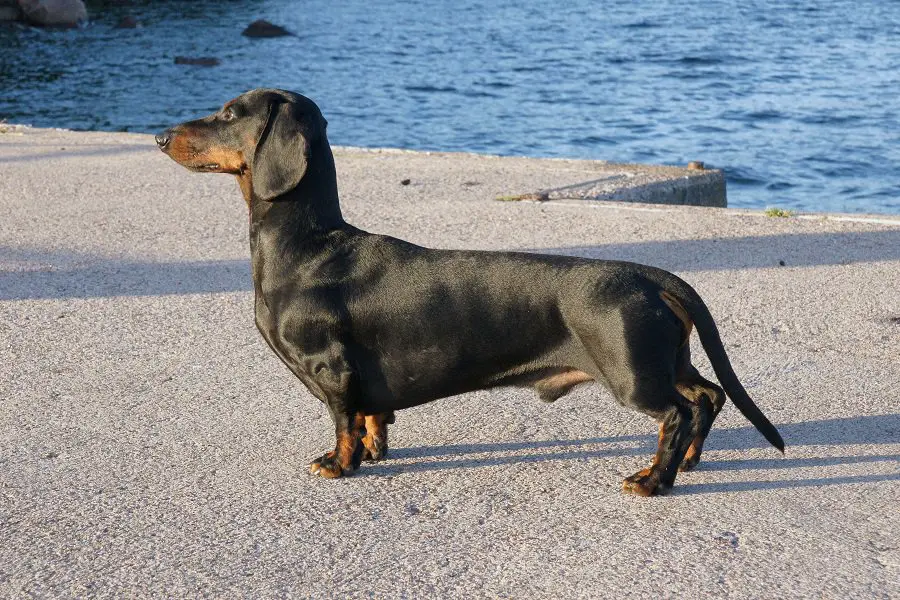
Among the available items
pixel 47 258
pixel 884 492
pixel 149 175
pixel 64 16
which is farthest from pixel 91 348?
pixel 64 16

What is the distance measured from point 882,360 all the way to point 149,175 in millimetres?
6545

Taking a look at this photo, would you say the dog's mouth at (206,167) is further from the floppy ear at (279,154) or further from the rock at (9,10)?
the rock at (9,10)

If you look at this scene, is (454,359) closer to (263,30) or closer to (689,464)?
(689,464)

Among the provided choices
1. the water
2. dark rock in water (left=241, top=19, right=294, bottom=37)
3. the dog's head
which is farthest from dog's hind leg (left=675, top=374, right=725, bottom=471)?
dark rock in water (left=241, top=19, right=294, bottom=37)

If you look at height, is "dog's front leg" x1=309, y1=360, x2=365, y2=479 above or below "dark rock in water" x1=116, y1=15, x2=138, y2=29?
above

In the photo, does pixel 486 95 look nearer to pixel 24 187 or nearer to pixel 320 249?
pixel 24 187

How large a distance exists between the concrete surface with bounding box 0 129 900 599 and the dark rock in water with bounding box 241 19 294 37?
27.2 metres

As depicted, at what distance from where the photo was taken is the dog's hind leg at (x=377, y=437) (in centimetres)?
440

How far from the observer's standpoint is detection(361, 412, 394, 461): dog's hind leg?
440 centimetres

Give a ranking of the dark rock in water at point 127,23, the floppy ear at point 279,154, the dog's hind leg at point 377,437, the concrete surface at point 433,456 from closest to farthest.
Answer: the concrete surface at point 433,456 → the floppy ear at point 279,154 → the dog's hind leg at point 377,437 → the dark rock in water at point 127,23

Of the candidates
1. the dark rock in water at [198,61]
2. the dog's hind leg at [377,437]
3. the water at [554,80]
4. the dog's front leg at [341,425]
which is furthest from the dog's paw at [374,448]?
the dark rock in water at [198,61]

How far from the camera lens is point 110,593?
11.2 ft

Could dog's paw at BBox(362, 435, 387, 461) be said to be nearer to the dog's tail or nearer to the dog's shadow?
the dog's shadow

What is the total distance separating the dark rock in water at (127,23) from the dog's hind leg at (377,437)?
3164 cm
